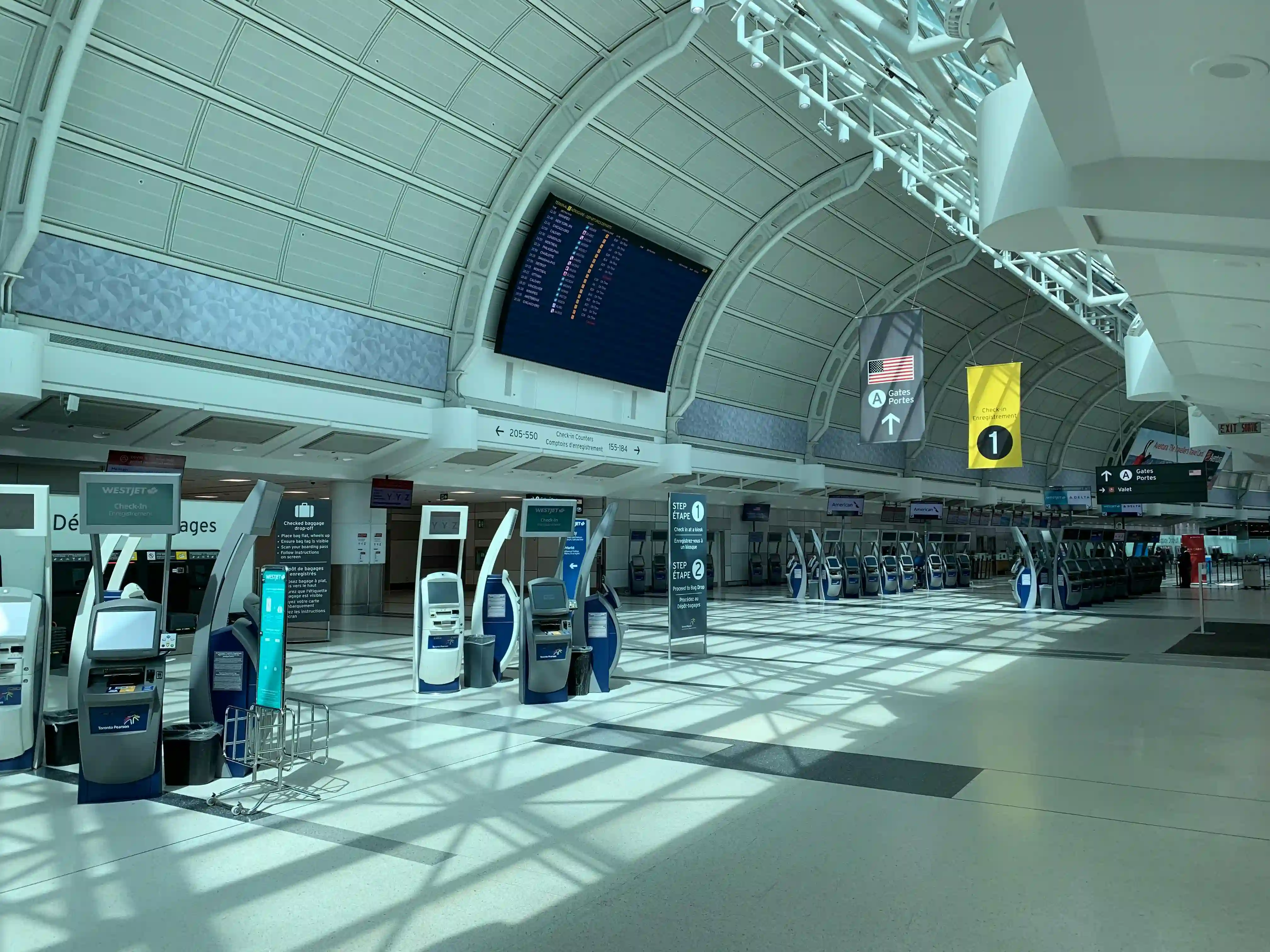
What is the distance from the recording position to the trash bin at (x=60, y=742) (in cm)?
710

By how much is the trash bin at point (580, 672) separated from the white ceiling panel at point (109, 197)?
9.43 metres

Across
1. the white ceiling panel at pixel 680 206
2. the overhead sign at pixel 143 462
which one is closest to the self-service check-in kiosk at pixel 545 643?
the overhead sign at pixel 143 462

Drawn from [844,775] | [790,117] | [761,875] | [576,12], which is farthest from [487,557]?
[790,117]

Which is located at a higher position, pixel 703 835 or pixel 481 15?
pixel 481 15

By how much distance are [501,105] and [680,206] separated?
591cm

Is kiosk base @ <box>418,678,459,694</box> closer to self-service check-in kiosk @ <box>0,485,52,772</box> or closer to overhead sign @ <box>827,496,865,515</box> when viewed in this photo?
self-service check-in kiosk @ <box>0,485,52,772</box>

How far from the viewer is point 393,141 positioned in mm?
15922

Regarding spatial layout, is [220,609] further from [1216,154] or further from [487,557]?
[1216,154]

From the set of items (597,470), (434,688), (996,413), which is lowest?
(434,688)

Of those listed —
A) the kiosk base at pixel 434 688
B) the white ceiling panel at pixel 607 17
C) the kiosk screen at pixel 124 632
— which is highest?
the white ceiling panel at pixel 607 17

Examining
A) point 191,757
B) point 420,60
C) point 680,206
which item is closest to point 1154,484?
point 680,206

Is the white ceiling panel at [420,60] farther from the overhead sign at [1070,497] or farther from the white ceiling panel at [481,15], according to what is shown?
the overhead sign at [1070,497]

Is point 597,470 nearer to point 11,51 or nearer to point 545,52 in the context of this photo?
A: point 545,52

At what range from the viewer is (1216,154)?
4.15 m
